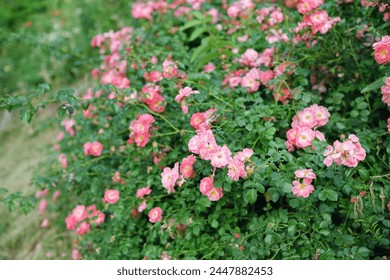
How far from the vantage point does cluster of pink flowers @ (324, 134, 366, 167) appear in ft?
5.00

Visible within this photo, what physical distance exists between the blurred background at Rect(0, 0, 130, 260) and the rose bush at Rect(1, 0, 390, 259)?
1.66 ft

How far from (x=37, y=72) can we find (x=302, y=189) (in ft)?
11.5

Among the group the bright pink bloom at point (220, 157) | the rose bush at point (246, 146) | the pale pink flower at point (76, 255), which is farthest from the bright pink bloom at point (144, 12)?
the bright pink bloom at point (220, 157)

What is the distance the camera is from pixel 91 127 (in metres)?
2.59

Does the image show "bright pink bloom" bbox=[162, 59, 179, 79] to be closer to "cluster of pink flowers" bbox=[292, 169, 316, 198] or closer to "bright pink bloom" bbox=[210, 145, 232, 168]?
"bright pink bloom" bbox=[210, 145, 232, 168]

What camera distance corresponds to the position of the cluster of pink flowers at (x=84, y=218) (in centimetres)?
221

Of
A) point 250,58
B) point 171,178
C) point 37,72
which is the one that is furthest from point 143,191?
point 37,72

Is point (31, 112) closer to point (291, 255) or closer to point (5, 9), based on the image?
point (291, 255)

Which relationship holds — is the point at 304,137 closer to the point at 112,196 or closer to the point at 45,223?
the point at 112,196

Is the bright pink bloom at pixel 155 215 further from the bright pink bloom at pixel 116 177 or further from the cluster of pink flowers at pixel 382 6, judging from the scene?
the cluster of pink flowers at pixel 382 6

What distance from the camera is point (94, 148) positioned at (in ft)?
7.55

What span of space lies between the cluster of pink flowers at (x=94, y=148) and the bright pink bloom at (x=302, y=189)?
3.58 feet
